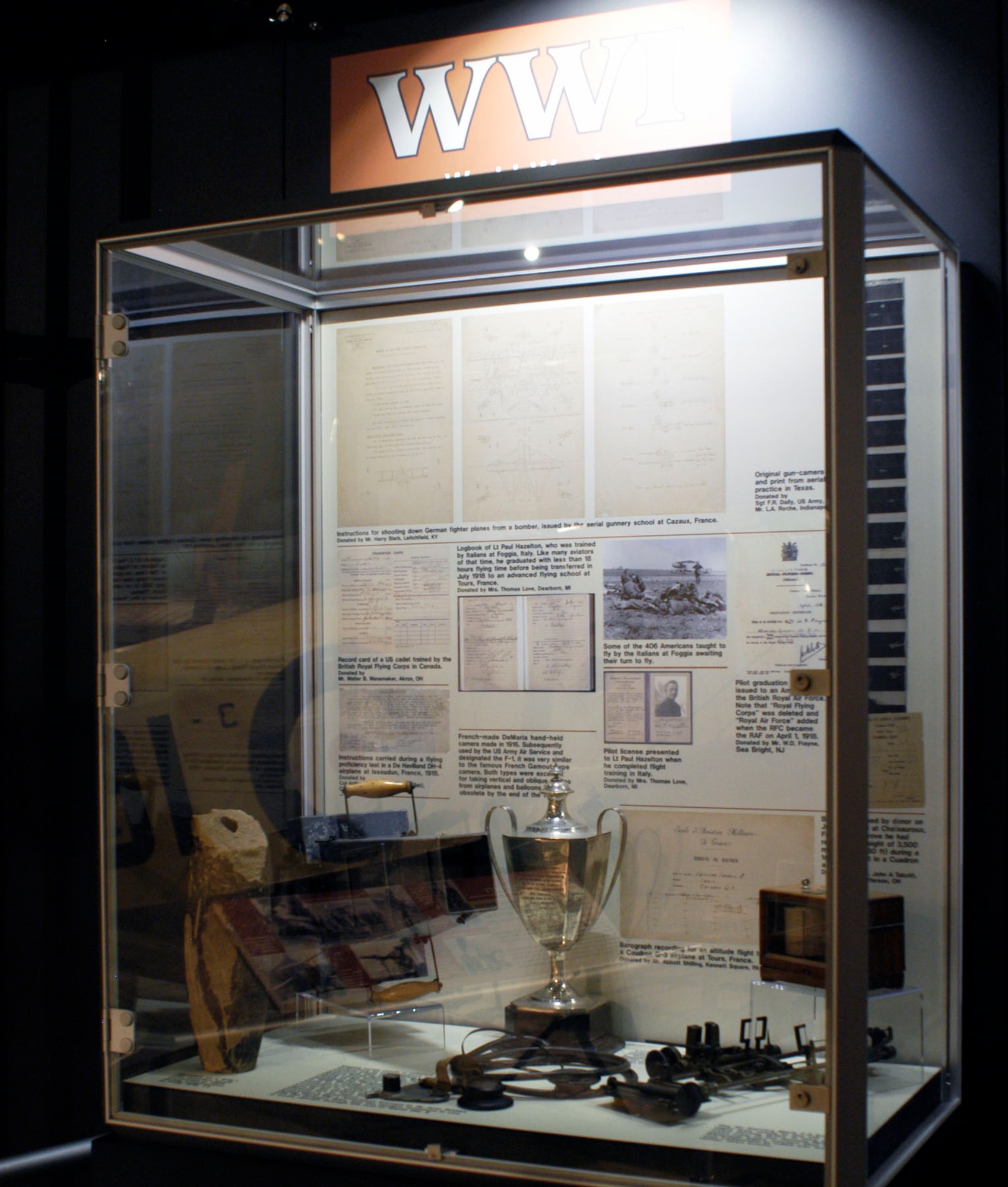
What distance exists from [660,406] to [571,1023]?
87cm

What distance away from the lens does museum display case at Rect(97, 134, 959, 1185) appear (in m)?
1.56

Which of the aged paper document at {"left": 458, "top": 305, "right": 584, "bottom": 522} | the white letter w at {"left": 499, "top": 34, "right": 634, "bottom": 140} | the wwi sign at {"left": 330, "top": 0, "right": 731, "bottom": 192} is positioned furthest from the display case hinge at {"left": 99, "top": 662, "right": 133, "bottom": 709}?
the white letter w at {"left": 499, "top": 34, "right": 634, "bottom": 140}

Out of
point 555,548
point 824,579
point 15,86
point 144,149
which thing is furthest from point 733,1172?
point 15,86

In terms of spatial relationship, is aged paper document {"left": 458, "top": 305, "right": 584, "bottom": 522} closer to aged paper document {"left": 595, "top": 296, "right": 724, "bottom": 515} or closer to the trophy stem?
aged paper document {"left": 595, "top": 296, "right": 724, "bottom": 515}

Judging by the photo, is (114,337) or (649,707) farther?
(114,337)

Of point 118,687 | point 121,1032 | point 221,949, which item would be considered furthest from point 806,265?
point 121,1032

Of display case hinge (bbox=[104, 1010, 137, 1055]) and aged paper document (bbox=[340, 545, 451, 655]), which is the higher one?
aged paper document (bbox=[340, 545, 451, 655])

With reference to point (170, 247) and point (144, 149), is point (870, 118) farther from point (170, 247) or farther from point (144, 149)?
point (144, 149)

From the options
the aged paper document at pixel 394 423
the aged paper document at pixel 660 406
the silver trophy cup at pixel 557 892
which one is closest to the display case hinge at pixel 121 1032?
the silver trophy cup at pixel 557 892

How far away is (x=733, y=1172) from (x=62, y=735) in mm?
1680

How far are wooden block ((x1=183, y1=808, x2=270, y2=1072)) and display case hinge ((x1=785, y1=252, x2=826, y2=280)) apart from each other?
111 centimetres

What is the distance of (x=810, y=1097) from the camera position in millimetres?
1497

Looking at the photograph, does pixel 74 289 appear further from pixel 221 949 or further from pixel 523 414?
pixel 221 949

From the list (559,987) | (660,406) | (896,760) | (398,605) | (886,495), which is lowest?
(559,987)
